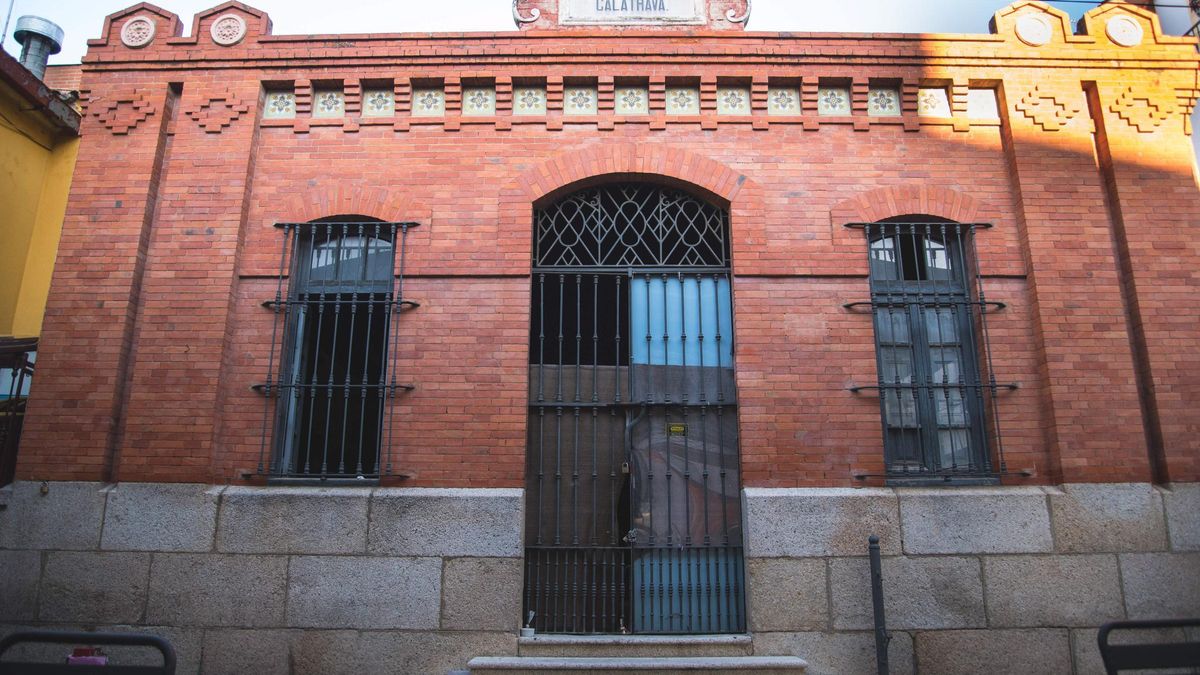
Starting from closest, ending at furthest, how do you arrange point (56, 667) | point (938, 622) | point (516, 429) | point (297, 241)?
point (56, 667), point (938, 622), point (516, 429), point (297, 241)

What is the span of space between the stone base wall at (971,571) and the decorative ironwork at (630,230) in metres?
2.22

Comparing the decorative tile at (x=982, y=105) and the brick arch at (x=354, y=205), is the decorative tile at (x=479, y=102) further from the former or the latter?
the decorative tile at (x=982, y=105)

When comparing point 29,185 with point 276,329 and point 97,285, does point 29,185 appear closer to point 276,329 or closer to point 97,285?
point 97,285

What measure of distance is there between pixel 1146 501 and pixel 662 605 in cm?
396

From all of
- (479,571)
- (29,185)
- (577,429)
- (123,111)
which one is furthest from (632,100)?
(29,185)

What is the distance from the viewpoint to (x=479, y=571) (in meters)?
5.79

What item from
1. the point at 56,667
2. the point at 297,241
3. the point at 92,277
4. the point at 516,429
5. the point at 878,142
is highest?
the point at 878,142

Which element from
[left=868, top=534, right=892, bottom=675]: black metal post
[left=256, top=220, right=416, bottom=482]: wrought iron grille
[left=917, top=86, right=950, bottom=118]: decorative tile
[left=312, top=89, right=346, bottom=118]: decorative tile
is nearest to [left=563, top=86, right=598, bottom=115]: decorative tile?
[left=256, top=220, right=416, bottom=482]: wrought iron grille

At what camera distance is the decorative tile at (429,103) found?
22.8 ft

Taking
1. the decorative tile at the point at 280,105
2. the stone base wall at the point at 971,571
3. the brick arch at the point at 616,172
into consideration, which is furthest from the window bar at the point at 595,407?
the decorative tile at the point at 280,105

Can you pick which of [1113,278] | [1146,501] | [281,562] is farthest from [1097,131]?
[281,562]

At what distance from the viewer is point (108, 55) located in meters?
6.97

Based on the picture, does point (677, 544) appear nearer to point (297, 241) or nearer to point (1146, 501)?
point (1146, 501)

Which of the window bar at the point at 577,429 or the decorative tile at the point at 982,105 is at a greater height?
the decorative tile at the point at 982,105
